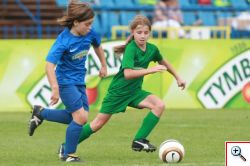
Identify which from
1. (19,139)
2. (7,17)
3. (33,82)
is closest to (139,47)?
(19,139)

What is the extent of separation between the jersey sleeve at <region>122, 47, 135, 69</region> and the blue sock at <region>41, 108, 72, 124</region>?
938 millimetres

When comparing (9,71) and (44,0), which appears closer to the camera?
(9,71)

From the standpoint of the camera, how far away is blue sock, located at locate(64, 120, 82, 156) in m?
10.1

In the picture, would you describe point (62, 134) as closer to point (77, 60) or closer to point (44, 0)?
point (77, 60)

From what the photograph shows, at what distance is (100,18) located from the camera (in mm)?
22203

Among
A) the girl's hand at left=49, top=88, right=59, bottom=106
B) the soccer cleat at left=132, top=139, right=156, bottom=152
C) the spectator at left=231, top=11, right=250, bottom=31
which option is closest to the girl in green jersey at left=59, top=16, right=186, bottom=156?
the soccer cleat at left=132, top=139, right=156, bottom=152

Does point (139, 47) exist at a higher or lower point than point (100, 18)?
lower

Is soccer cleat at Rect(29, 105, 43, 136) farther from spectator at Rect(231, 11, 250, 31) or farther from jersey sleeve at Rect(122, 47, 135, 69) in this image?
spectator at Rect(231, 11, 250, 31)

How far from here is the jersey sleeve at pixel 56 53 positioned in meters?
10.0

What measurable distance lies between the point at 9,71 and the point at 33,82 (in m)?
0.55

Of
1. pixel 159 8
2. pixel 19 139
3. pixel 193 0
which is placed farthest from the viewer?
pixel 193 0

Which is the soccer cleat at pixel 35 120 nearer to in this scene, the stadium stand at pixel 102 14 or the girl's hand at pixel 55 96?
the girl's hand at pixel 55 96

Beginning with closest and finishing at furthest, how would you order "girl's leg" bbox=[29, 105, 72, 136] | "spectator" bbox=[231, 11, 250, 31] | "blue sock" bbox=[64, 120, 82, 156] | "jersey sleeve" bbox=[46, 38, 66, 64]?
"jersey sleeve" bbox=[46, 38, 66, 64] < "blue sock" bbox=[64, 120, 82, 156] < "girl's leg" bbox=[29, 105, 72, 136] < "spectator" bbox=[231, 11, 250, 31]

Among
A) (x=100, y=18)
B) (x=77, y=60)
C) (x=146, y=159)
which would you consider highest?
(x=100, y=18)
